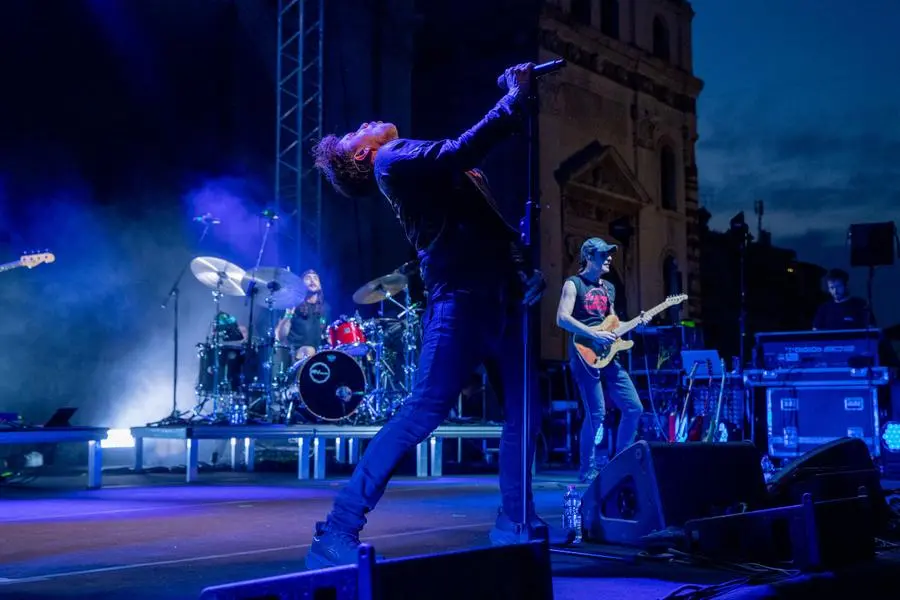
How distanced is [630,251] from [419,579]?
25.6 metres

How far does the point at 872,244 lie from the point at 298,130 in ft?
26.3

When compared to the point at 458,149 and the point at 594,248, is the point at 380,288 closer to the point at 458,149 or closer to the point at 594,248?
the point at 594,248

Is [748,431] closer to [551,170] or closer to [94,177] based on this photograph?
[94,177]

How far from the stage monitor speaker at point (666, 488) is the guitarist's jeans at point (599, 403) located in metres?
3.29

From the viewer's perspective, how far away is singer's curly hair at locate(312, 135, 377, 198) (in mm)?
4246

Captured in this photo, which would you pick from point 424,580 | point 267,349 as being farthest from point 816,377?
point 424,580

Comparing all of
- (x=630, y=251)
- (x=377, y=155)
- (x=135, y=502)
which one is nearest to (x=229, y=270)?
(x=135, y=502)

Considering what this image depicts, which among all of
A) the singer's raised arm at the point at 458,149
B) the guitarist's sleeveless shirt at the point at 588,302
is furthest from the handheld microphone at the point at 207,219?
the singer's raised arm at the point at 458,149

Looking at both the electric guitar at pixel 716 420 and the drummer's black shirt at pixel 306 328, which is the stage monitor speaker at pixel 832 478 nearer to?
the electric guitar at pixel 716 420

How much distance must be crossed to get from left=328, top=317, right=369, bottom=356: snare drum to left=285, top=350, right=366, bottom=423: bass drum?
0.43m

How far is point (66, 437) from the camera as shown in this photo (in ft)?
29.8

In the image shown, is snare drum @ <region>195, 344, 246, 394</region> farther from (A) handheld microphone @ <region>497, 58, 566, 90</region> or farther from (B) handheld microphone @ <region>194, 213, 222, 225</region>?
(A) handheld microphone @ <region>497, 58, 566, 90</region>

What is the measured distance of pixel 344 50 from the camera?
1736 cm

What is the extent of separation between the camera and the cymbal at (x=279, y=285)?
39.7ft
